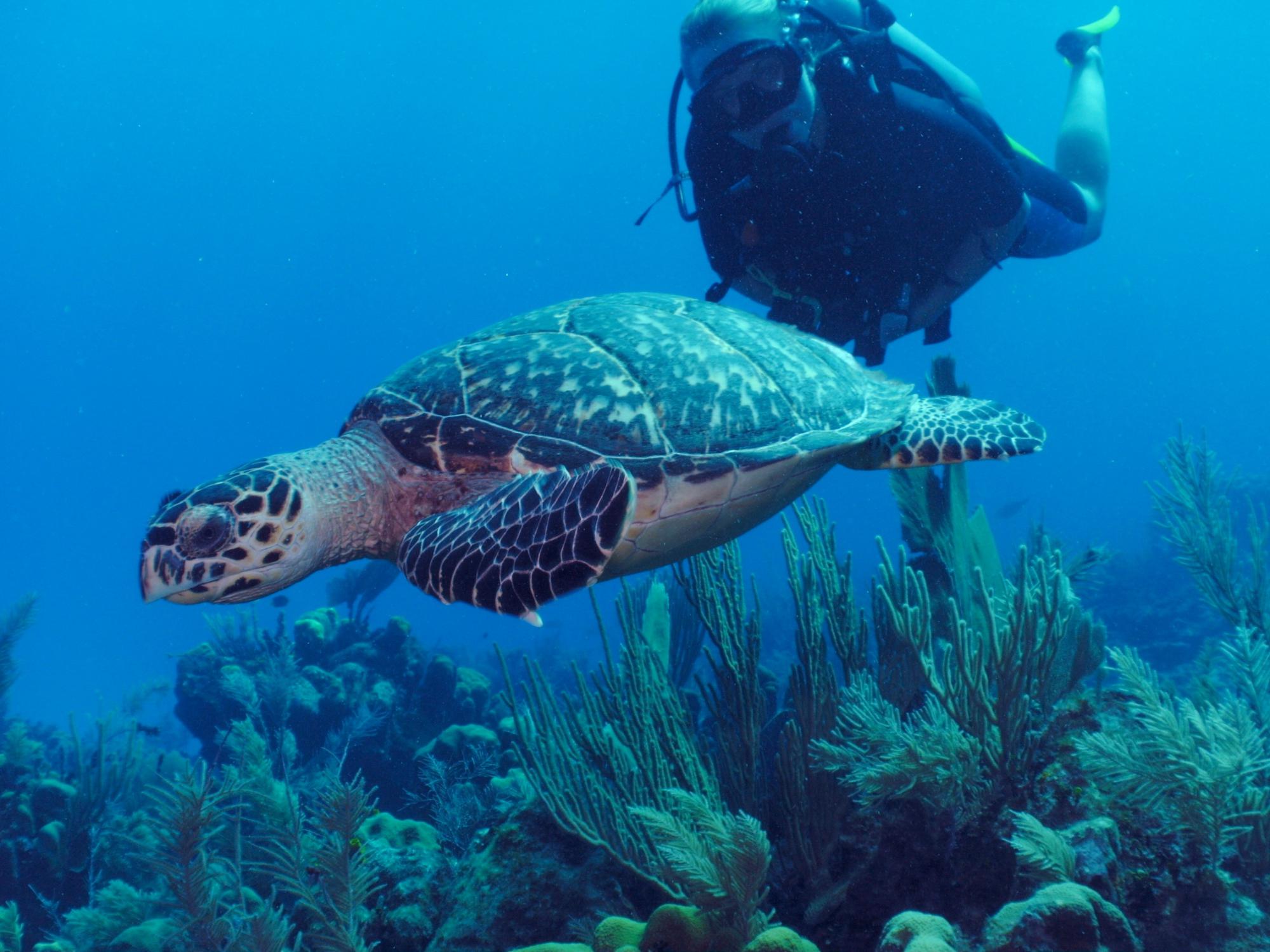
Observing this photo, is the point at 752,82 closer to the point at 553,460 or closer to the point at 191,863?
the point at 553,460

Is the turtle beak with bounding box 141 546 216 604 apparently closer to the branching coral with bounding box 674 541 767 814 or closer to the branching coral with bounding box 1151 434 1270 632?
the branching coral with bounding box 674 541 767 814

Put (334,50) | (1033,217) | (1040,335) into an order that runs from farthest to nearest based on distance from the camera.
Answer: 1. (1040,335)
2. (334,50)
3. (1033,217)

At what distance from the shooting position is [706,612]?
10.9ft

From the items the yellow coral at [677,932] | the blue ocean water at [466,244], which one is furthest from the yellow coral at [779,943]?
the blue ocean water at [466,244]

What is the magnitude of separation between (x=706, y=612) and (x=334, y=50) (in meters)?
86.7

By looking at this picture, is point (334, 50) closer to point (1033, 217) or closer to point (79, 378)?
point (79, 378)

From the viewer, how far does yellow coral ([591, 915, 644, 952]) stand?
2.05m

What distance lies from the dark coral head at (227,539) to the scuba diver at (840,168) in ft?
10.1

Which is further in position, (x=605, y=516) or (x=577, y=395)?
(x=577, y=395)

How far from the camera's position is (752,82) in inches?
150

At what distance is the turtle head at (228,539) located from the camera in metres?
2.29

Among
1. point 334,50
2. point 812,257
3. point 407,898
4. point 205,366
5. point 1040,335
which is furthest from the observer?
point 1040,335

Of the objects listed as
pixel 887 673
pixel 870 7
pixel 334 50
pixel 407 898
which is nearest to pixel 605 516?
pixel 887 673

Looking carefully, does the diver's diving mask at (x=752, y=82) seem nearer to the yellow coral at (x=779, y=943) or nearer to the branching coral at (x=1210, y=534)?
the branching coral at (x=1210, y=534)
